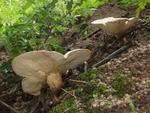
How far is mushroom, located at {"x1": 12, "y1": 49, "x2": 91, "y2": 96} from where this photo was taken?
2.88 m

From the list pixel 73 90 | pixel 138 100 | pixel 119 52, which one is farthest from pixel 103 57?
pixel 138 100

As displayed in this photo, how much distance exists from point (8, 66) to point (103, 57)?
2.82ft

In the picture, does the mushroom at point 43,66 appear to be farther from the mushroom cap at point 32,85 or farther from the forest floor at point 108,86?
the forest floor at point 108,86

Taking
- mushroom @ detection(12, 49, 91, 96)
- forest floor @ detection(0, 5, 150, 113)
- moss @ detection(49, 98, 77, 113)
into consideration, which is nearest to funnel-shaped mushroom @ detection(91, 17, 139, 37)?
forest floor @ detection(0, 5, 150, 113)

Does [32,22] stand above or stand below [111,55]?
above

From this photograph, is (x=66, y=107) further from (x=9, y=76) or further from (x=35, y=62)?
(x=9, y=76)

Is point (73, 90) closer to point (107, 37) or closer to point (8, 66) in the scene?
point (8, 66)

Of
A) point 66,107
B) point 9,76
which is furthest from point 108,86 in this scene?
point 9,76

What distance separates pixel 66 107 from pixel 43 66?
0.35 m

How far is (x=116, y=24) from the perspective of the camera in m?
3.39

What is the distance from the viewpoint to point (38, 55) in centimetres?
286

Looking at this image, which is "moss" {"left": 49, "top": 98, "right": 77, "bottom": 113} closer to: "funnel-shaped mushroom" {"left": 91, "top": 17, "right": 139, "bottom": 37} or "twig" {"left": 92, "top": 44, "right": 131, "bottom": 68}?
"twig" {"left": 92, "top": 44, "right": 131, "bottom": 68}

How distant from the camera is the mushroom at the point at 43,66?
2881mm

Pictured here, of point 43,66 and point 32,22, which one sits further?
point 32,22
